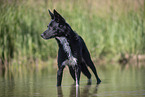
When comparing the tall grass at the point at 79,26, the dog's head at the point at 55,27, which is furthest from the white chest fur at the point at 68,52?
the tall grass at the point at 79,26

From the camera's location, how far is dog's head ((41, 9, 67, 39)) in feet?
23.6

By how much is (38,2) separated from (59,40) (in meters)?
9.01

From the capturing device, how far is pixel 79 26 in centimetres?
1473

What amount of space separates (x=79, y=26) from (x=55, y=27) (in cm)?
752

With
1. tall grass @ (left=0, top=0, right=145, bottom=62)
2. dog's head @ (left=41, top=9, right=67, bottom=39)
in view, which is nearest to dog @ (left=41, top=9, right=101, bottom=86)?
dog's head @ (left=41, top=9, right=67, bottom=39)

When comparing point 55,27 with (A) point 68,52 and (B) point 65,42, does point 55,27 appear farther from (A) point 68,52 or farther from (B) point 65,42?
(A) point 68,52

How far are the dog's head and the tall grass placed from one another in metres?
6.71

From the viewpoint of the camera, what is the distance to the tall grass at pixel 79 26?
14.2 m

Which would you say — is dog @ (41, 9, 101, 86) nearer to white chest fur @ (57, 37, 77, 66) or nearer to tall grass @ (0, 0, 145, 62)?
white chest fur @ (57, 37, 77, 66)

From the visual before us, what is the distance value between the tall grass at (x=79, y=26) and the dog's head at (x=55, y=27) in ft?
22.0

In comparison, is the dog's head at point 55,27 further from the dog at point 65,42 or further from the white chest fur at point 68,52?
the white chest fur at point 68,52

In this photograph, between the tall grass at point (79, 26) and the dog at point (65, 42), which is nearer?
the dog at point (65, 42)

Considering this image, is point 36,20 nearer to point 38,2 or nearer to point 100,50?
point 38,2

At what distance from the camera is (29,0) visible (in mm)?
15828
